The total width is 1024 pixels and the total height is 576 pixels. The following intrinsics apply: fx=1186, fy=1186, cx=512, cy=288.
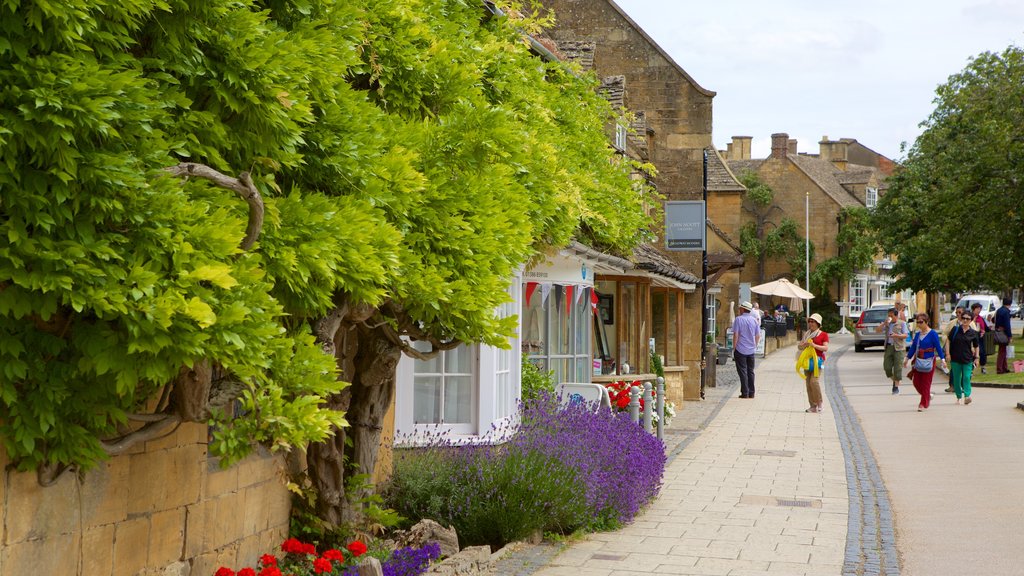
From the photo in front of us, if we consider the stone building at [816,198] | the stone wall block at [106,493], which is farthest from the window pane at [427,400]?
the stone building at [816,198]

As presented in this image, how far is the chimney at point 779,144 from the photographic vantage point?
6962 centimetres

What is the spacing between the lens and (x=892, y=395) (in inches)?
1003

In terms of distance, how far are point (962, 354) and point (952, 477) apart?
926 cm

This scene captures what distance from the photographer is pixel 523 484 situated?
8758 millimetres

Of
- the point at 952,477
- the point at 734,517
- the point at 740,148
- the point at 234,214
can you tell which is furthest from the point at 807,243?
the point at 234,214

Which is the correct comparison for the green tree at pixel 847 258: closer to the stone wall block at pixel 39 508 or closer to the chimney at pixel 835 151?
the chimney at pixel 835 151

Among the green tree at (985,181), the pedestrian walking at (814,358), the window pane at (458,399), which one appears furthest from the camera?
the green tree at (985,181)

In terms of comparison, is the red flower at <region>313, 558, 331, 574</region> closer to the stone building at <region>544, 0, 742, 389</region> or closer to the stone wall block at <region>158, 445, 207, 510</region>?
the stone wall block at <region>158, 445, 207, 510</region>

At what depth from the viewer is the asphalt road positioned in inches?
346

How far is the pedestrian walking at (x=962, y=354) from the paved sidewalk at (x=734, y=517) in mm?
4071

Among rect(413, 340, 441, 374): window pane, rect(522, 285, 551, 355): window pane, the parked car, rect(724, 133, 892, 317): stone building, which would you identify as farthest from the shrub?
rect(724, 133, 892, 317): stone building

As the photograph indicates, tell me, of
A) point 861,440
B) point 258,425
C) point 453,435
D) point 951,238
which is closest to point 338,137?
point 258,425

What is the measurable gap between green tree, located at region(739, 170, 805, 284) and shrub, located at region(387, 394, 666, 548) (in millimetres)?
56860

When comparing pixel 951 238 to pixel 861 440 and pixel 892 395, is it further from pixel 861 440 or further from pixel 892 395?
pixel 861 440
